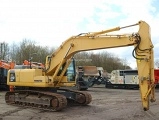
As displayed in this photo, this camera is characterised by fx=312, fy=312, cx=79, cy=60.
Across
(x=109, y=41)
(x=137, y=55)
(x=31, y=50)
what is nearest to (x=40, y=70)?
(x=109, y=41)

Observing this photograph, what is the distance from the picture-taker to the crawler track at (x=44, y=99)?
14.5 m

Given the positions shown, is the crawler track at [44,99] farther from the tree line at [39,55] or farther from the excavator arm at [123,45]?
the tree line at [39,55]

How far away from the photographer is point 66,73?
16.0 m

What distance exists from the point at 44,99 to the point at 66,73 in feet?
6.04

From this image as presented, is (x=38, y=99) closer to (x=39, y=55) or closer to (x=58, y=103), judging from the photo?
(x=58, y=103)

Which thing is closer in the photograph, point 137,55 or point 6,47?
point 137,55

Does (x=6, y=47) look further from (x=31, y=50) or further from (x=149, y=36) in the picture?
(x=149, y=36)

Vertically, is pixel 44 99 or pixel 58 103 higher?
pixel 44 99

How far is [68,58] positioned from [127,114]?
401 centimetres

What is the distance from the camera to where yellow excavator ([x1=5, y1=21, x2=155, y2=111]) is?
1138cm

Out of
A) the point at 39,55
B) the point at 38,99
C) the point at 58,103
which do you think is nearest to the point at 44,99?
the point at 38,99

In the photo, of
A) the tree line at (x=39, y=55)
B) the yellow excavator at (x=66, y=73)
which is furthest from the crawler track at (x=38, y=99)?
the tree line at (x=39, y=55)

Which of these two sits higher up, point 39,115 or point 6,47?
point 6,47

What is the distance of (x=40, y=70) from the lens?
15.8m
